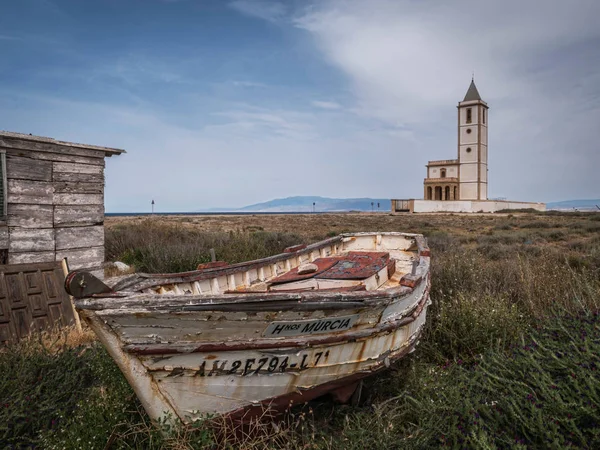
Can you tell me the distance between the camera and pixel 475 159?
55875 millimetres

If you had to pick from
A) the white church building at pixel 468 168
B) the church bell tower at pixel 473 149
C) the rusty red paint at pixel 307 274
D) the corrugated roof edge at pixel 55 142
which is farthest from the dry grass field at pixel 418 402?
the church bell tower at pixel 473 149

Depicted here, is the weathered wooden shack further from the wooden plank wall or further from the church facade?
the church facade

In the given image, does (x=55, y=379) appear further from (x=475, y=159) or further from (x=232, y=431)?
(x=475, y=159)

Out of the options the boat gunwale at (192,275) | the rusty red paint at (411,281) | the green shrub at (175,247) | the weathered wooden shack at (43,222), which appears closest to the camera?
the boat gunwale at (192,275)

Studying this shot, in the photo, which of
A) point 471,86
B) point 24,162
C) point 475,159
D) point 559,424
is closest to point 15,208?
point 24,162

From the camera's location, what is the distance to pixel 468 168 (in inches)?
2224

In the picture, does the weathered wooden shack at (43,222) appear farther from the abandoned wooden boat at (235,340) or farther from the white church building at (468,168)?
the white church building at (468,168)

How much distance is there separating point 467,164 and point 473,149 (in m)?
2.14

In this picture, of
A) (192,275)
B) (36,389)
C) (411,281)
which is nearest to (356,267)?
(411,281)

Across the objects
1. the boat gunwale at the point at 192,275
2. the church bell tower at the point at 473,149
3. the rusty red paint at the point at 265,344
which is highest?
Result: the church bell tower at the point at 473,149

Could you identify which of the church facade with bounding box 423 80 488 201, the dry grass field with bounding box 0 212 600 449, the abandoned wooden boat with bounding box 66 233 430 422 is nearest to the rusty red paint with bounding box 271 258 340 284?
the abandoned wooden boat with bounding box 66 233 430 422

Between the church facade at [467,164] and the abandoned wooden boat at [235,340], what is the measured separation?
5631 cm

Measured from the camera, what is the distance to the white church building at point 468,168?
55.7 m

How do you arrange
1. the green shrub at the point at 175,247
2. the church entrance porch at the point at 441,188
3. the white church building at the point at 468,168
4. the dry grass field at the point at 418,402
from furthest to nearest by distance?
1. the church entrance porch at the point at 441,188
2. the white church building at the point at 468,168
3. the green shrub at the point at 175,247
4. the dry grass field at the point at 418,402
